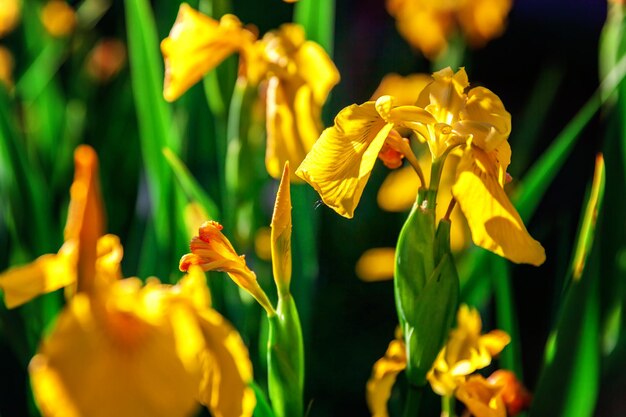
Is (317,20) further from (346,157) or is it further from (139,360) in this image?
(139,360)

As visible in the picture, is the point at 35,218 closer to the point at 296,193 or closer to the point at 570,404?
the point at 296,193

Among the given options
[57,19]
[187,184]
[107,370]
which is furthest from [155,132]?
[57,19]

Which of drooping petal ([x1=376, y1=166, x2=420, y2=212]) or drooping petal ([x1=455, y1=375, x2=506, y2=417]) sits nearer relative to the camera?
drooping petal ([x1=455, y1=375, x2=506, y2=417])

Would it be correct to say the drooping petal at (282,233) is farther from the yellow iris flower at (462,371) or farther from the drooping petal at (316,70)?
the drooping petal at (316,70)

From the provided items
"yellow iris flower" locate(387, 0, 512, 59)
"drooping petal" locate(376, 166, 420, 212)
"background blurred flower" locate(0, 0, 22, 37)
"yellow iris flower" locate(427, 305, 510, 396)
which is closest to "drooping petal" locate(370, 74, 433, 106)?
"drooping petal" locate(376, 166, 420, 212)

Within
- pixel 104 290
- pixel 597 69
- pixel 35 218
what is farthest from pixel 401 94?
pixel 597 69

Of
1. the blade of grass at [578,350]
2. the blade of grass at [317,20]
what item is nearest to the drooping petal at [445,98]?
the blade of grass at [578,350]

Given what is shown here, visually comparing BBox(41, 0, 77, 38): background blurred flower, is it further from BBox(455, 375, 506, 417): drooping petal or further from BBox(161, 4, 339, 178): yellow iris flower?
BBox(455, 375, 506, 417): drooping petal
